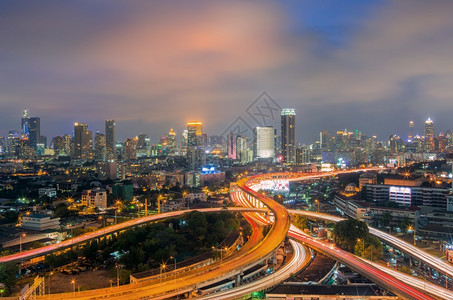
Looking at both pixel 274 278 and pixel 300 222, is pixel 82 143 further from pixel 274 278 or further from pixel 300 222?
pixel 274 278

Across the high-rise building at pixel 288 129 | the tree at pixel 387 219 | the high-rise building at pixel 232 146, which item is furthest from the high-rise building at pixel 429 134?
the tree at pixel 387 219

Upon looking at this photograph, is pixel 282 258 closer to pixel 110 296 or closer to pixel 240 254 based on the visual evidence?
pixel 240 254

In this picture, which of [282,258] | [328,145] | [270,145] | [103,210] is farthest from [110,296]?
[328,145]

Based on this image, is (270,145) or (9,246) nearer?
(9,246)

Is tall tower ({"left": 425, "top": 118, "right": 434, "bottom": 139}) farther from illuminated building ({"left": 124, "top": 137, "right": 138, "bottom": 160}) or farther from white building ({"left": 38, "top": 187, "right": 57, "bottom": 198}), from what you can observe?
white building ({"left": 38, "top": 187, "right": 57, "bottom": 198})

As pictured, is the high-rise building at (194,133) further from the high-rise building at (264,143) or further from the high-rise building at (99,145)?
the high-rise building at (99,145)

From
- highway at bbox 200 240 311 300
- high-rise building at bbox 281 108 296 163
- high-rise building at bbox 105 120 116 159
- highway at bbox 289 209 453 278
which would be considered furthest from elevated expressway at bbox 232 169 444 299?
high-rise building at bbox 105 120 116 159
